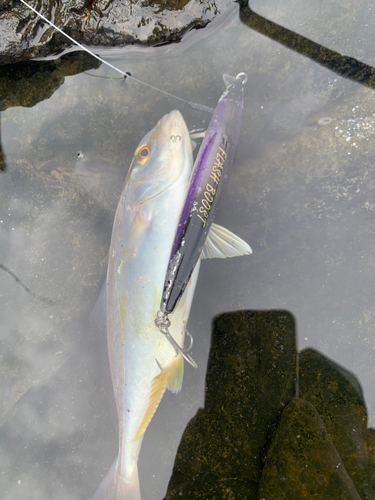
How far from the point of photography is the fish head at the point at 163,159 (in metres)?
1.76

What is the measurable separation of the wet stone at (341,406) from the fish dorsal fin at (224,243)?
88cm

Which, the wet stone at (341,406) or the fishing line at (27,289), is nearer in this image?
the wet stone at (341,406)

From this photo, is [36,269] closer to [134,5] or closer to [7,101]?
[7,101]

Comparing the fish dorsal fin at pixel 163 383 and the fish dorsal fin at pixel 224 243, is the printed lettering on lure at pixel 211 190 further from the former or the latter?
the fish dorsal fin at pixel 163 383

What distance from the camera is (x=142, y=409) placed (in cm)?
187

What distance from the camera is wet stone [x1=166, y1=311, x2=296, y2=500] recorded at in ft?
6.75

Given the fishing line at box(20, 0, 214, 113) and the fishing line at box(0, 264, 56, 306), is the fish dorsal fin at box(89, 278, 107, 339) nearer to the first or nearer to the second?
the fishing line at box(0, 264, 56, 306)

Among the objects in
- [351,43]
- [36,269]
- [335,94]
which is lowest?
[36,269]

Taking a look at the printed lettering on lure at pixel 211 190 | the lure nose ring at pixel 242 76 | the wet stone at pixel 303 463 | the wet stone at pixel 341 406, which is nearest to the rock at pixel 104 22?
the lure nose ring at pixel 242 76

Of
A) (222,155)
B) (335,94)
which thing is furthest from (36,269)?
(335,94)

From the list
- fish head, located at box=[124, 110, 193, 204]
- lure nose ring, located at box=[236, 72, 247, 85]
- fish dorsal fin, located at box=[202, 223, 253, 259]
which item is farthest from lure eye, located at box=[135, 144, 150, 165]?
lure nose ring, located at box=[236, 72, 247, 85]

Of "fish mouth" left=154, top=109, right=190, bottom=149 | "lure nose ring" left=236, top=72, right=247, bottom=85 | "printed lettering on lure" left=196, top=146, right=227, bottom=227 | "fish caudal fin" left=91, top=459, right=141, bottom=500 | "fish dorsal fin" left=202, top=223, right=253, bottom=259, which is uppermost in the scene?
"lure nose ring" left=236, top=72, right=247, bottom=85

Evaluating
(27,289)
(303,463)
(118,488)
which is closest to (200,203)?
(27,289)

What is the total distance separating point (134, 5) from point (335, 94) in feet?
4.99
